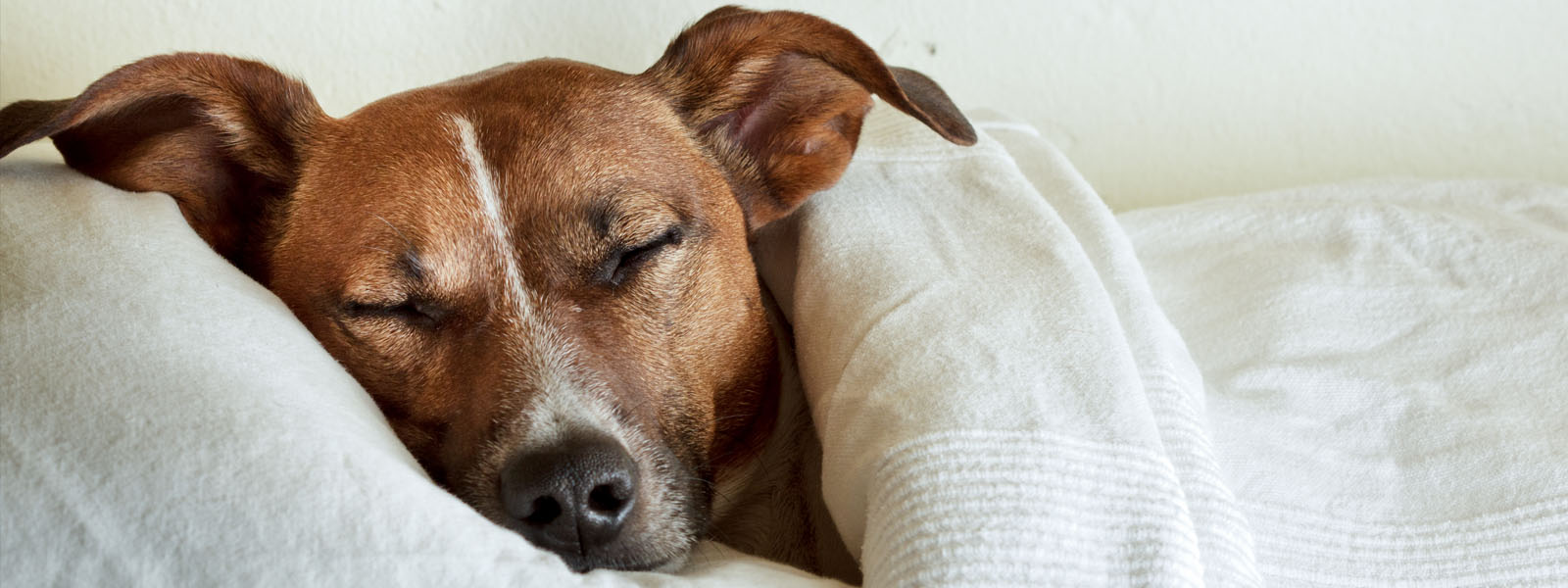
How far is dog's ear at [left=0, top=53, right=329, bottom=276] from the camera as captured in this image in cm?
157

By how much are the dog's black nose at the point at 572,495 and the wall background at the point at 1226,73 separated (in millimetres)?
1488

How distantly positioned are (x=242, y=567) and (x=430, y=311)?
0.63m

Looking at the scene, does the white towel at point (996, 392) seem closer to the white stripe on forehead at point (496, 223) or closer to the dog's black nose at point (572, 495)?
the dog's black nose at point (572, 495)

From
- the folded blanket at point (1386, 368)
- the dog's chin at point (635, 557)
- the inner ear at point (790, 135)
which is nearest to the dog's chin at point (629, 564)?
the dog's chin at point (635, 557)

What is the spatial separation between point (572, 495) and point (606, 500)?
0.06 meters

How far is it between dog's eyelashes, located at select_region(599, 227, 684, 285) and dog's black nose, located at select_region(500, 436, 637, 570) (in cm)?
31

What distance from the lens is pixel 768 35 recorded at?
1864 millimetres

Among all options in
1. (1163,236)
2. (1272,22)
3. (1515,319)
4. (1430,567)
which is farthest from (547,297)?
(1272,22)

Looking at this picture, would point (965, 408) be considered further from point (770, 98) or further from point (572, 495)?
point (770, 98)

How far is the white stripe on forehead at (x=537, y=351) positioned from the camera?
4.79 ft

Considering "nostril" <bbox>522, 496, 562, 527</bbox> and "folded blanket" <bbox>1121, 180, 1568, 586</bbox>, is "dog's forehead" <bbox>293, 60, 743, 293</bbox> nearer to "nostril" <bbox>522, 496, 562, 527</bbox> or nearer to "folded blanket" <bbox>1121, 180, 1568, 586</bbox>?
"nostril" <bbox>522, 496, 562, 527</bbox>

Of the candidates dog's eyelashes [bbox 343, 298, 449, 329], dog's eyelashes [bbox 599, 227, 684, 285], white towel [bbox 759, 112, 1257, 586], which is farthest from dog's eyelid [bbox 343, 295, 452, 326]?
white towel [bbox 759, 112, 1257, 586]

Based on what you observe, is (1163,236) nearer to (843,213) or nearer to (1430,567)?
(843,213)

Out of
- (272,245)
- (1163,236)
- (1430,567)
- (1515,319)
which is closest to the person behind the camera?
(1430,567)
